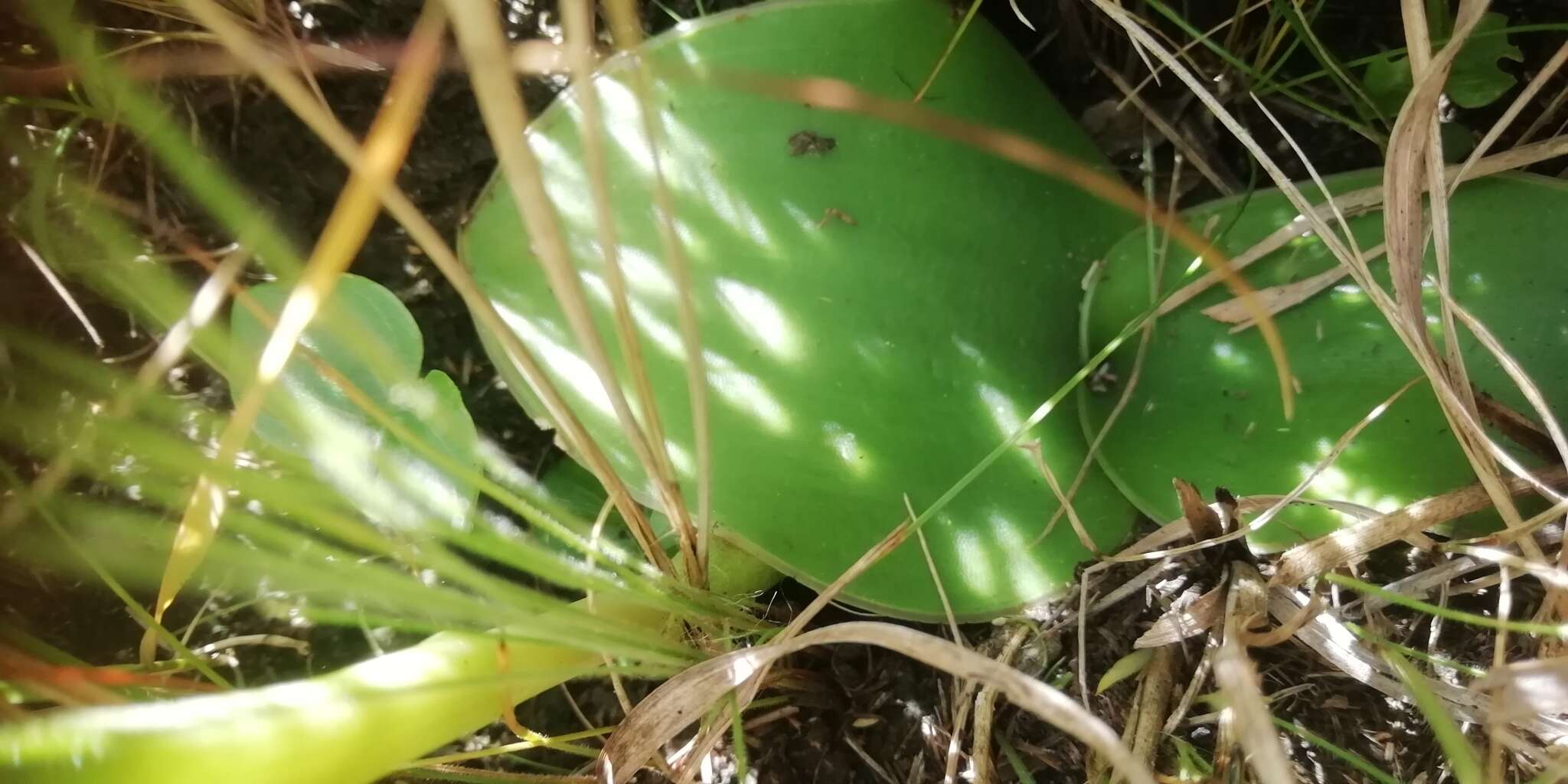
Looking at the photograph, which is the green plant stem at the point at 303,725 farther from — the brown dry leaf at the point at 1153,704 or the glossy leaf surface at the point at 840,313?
the brown dry leaf at the point at 1153,704

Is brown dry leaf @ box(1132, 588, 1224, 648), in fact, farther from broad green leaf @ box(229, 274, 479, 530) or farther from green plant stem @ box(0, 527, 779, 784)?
broad green leaf @ box(229, 274, 479, 530)

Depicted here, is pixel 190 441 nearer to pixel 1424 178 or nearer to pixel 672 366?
pixel 672 366

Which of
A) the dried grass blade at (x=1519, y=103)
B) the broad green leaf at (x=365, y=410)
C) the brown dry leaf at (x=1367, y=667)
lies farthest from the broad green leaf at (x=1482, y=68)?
the broad green leaf at (x=365, y=410)

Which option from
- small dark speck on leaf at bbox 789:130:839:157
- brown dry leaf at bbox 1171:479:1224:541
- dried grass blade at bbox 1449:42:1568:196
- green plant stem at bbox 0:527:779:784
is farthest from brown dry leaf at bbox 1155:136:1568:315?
green plant stem at bbox 0:527:779:784

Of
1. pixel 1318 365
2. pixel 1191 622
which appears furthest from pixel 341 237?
pixel 1318 365

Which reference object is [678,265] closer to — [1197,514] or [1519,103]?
[1197,514]
